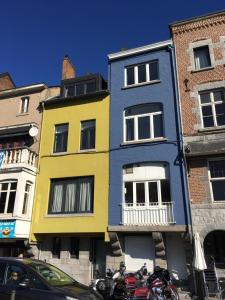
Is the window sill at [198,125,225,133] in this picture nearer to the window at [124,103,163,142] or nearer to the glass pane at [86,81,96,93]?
the window at [124,103,163,142]

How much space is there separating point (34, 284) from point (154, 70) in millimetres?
12982

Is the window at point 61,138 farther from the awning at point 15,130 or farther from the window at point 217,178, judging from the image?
the window at point 217,178

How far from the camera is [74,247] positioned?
1467 centimetres

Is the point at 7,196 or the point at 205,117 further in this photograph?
the point at 7,196

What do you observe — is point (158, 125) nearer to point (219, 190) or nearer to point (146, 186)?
point (146, 186)

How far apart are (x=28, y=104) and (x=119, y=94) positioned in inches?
252

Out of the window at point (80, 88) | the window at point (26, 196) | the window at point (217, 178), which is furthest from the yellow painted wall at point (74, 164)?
the window at point (217, 178)

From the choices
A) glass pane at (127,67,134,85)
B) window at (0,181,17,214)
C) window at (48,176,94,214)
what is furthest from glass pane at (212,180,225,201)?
window at (0,181,17,214)

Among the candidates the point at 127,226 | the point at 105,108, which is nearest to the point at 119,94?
the point at 105,108

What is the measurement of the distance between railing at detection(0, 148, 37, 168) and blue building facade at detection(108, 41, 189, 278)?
4672mm

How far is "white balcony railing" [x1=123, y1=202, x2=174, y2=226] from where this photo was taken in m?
12.9

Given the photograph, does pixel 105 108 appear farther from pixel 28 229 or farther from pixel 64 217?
pixel 28 229

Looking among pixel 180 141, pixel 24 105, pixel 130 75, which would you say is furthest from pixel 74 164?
pixel 24 105

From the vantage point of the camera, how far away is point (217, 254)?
12.2m
